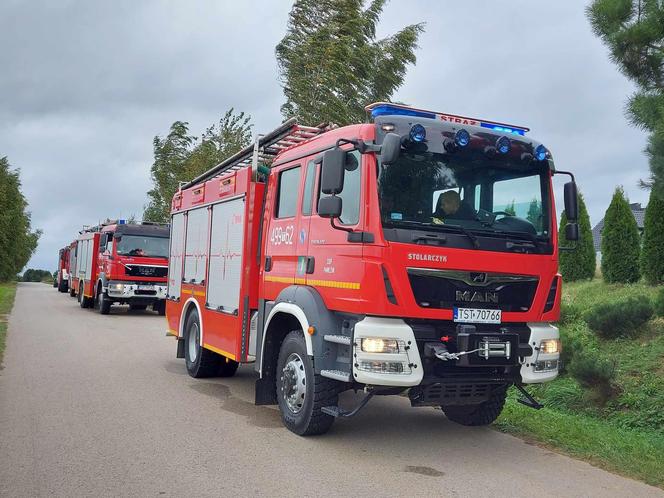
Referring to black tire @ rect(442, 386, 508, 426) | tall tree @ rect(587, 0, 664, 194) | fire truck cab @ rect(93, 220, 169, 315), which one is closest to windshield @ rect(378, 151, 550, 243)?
black tire @ rect(442, 386, 508, 426)

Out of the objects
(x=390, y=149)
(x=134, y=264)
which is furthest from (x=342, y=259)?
(x=134, y=264)

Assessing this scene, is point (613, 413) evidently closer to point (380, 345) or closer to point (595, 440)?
point (595, 440)

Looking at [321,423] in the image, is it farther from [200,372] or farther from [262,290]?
[200,372]

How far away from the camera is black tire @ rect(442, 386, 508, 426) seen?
22.1ft

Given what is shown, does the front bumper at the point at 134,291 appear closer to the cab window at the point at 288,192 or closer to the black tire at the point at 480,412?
the cab window at the point at 288,192

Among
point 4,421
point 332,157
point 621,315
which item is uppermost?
point 332,157

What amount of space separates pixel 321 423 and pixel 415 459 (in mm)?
938

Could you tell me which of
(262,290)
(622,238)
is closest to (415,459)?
(262,290)

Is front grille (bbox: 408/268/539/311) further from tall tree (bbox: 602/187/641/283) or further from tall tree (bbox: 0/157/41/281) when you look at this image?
tall tree (bbox: 0/157/41/281)

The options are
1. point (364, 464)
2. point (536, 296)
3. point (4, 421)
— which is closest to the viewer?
point (364, 464)

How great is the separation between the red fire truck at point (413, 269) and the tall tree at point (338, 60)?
→ 468 inches

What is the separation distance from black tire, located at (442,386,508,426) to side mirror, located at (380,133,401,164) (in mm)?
2722

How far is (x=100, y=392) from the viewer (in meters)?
8.09

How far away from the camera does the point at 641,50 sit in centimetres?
859
